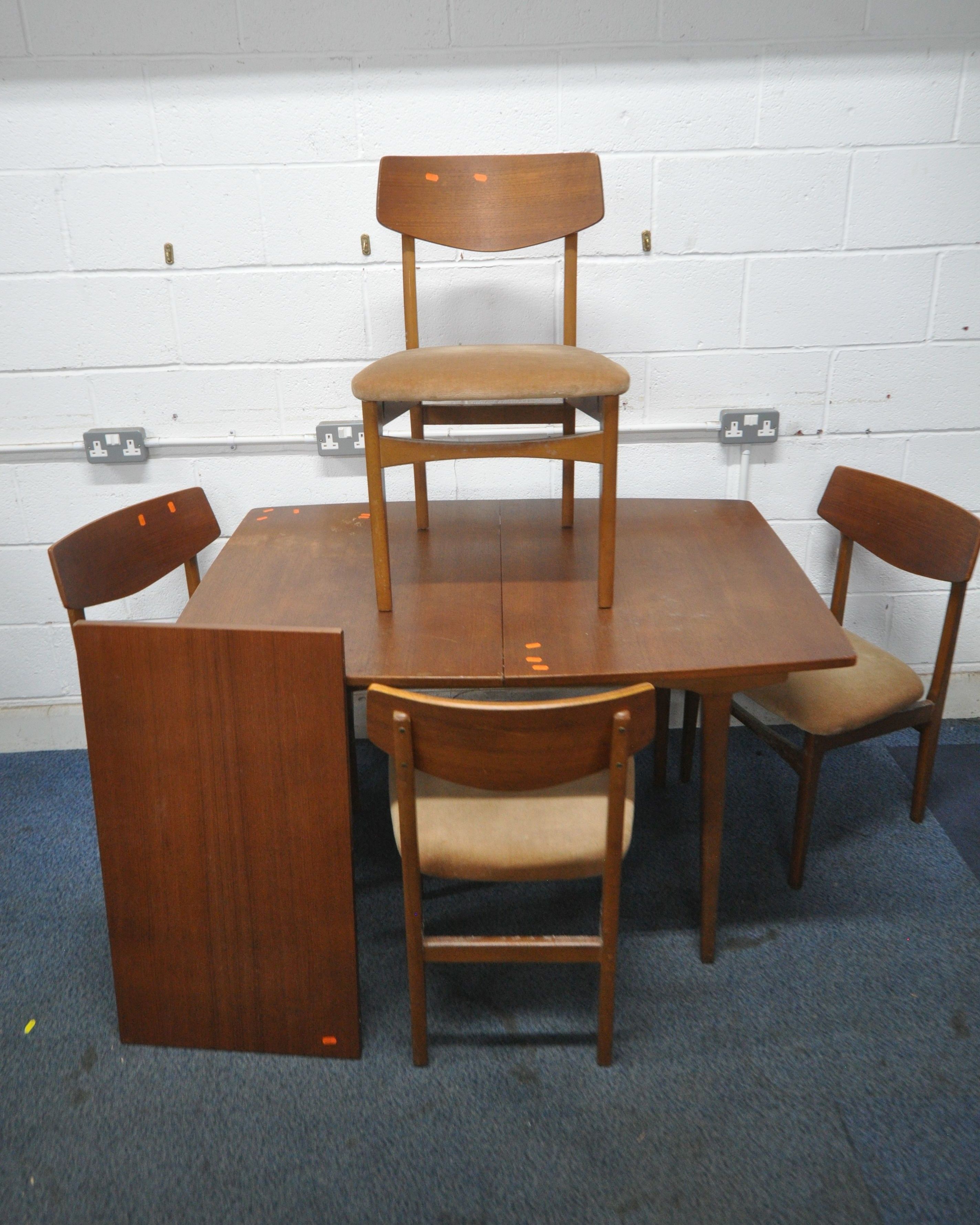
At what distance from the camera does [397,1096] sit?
1.65 meters

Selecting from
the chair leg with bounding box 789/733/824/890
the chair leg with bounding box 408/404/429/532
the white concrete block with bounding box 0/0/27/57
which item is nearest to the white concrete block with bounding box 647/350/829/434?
the chair leg with bounding box 408/404/429/532

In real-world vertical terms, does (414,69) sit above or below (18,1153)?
above

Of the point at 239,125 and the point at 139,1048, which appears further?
the point at 239,125

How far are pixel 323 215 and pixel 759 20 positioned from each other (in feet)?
3.41

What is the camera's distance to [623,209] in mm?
2246

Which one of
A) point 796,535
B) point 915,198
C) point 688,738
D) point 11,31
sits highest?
point 11,31

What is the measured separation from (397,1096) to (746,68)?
2193mm

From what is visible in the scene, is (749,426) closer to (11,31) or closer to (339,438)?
(339,438)

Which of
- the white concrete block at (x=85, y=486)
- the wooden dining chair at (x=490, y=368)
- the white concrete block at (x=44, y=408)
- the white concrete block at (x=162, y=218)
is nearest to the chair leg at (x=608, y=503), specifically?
the wooden dining chair at (x=490, y=368)

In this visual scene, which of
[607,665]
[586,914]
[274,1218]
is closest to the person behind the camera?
[274,1218]

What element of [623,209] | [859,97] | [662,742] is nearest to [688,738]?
[662,742]

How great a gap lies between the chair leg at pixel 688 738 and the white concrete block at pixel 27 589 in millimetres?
1618

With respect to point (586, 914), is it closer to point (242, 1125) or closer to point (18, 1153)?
point (242, 1125)

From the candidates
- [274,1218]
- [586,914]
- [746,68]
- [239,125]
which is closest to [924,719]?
[586,914]
